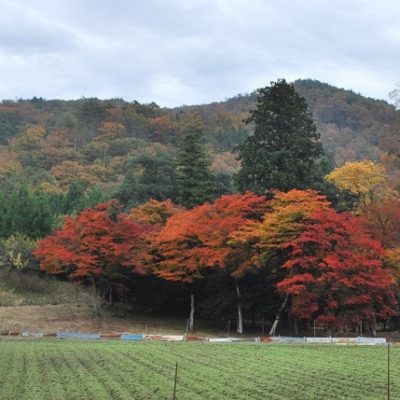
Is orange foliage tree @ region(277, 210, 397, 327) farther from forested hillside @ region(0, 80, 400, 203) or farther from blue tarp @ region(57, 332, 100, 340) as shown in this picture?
forested hillside @ region(0, 80, 400, 203)

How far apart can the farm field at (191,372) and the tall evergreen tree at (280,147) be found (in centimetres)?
1839

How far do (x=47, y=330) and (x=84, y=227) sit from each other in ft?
23.8

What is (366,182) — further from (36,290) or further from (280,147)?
(36,290)

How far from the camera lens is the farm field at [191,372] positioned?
642 inches

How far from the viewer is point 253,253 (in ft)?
127

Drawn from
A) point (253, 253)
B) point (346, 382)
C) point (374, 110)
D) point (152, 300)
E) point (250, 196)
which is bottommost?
point (346, 382)

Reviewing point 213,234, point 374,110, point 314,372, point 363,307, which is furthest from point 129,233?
point 374,110

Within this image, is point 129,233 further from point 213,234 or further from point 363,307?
point 363,307


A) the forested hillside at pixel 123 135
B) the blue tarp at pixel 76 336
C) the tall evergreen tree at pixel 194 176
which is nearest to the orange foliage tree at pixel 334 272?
the blue tarp at pixel 76 336

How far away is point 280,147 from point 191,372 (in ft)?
97.4

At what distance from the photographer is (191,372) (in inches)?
801

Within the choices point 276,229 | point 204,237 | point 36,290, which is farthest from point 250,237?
point 36,290

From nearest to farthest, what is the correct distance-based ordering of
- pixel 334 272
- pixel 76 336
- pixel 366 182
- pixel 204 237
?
pixel 76 336 < pixel 334 272 < pixel 204 237 < pixel 366 182

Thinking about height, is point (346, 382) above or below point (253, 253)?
below
